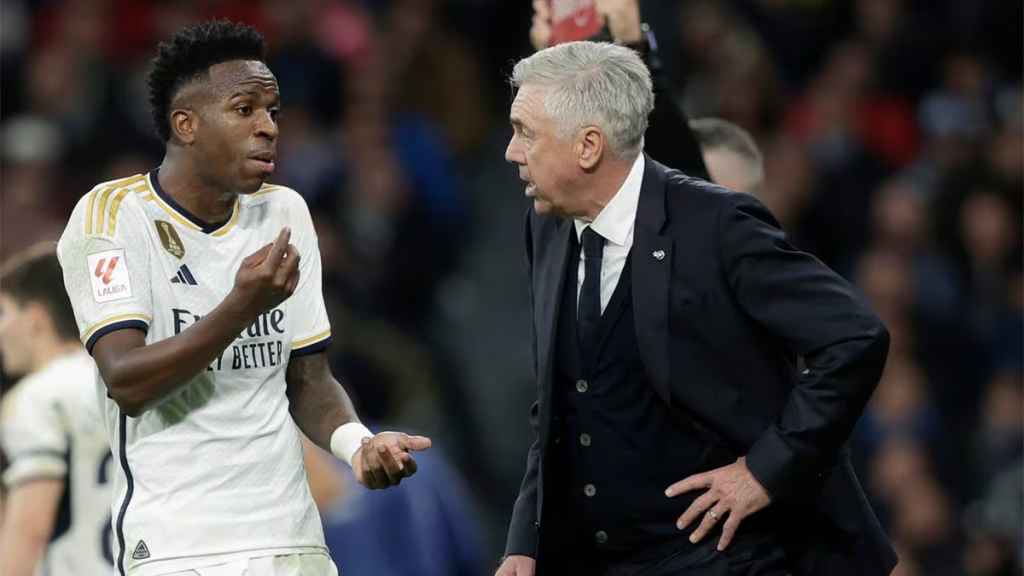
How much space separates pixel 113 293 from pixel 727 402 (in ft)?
4.86

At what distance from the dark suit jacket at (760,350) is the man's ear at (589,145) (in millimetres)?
159

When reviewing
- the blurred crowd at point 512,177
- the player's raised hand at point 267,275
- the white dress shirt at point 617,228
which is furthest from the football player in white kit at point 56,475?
the blurred crowd at point 512,177

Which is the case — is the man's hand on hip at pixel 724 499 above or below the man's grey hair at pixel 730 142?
below

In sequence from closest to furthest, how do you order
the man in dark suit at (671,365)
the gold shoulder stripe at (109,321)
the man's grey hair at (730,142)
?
1. the gold shoulder stripe at (109,321)
2. the man in dark suit at (671,365)
3. the man's grey hair at (730,142)

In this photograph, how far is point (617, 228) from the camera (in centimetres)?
458

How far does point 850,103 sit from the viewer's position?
474 inches

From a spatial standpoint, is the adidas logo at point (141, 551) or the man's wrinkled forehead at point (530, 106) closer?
the adidas logo at point (141, 551)

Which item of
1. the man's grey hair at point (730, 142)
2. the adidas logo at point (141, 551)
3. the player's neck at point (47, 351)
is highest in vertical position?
the man's grey hair at point (730, 142)

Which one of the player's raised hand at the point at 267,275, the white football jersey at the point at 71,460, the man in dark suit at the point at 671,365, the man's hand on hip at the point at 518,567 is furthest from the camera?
the white football jersey at the point at 71,460

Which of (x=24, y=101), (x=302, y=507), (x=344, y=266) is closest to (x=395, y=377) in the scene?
(x=344, y=266)

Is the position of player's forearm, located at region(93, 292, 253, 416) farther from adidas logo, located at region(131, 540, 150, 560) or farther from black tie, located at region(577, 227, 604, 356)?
black tie, located at region(577, 227, 604, 356)

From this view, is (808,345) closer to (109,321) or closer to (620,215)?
(620,215)

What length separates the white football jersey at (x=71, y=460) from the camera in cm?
552

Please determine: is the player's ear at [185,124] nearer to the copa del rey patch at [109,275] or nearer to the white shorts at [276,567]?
the copa del rey patch at [109,275]
